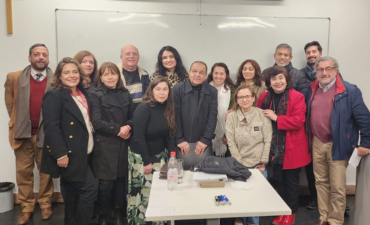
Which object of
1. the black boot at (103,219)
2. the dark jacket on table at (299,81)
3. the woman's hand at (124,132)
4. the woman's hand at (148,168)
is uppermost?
the dark jacket on table at (299,81)

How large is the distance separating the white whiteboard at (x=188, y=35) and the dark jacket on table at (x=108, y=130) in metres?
0.94

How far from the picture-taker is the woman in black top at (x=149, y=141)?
239 centimetres

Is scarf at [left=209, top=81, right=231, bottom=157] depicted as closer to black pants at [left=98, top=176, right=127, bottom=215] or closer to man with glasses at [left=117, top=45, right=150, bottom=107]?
man with glasses at [left=117, top=45, right=150, bottom=107]

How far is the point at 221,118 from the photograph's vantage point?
9.68 ft

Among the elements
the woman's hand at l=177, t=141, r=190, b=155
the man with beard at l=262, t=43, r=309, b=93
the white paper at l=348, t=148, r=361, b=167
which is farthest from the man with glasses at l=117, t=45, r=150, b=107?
the white paper at l=348, t=148, r=361, b=167

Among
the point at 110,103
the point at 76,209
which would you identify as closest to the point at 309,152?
the point at 110,103

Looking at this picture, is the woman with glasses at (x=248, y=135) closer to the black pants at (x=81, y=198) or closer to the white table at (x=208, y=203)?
the white table at (x=208, y=203)

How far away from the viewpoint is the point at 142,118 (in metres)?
2.37

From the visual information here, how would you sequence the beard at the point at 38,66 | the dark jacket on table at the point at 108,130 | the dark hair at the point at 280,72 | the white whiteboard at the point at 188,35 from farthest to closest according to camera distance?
the white whiteboard at the point at 188,35
the beard at the point at 38,66
the dark hair at the point at 280,72
the dark jacket on table at the point at 108,130

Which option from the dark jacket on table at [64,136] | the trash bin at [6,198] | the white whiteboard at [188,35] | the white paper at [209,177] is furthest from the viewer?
the white whiteboard at [188,35]

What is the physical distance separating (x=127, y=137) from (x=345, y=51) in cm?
295

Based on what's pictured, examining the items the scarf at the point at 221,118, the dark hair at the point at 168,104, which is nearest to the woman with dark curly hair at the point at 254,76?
the scarf at the point at 221,118

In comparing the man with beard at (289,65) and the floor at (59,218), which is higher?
the man with beard at (289,65)

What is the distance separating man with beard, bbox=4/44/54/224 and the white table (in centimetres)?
180
